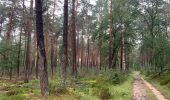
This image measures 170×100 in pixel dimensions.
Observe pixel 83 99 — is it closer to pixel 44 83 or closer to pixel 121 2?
pixel 44 83

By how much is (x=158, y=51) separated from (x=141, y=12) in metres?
10.8

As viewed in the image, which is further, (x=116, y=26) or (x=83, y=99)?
(x=116, y=26)

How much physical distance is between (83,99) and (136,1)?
3766 centimetres

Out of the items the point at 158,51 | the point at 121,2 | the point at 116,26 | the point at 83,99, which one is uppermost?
the point at 121,2

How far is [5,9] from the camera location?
48.3 metres

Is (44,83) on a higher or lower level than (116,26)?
lower

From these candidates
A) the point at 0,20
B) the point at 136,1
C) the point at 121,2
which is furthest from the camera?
the point at 0,20

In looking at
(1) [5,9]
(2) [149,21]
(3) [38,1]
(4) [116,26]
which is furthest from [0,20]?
(3) [38,1]

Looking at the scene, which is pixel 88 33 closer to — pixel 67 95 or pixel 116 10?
pixel 116 10

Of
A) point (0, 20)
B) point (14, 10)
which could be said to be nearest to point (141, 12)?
point (14, 10)

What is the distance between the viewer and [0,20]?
56438 mm

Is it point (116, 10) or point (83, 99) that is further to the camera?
point (116, 10)

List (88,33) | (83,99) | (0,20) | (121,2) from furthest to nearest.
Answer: (88,33), (0,20), (121,2), (83,99)

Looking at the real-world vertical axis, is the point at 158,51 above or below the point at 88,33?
below
